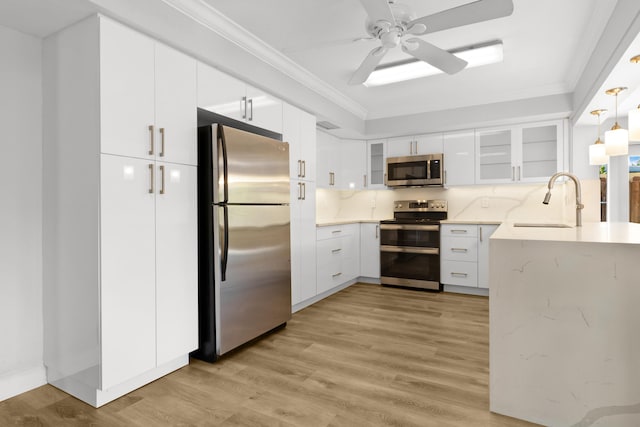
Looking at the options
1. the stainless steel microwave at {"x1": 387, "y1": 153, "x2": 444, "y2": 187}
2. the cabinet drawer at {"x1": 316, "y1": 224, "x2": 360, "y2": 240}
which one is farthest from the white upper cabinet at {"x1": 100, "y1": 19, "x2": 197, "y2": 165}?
the stainless steel microwave at {"x1": 387, "y1": 153, "x2": 444, "y2": 187}

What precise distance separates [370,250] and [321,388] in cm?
299

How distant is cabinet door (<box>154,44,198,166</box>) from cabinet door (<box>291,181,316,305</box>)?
1298mm

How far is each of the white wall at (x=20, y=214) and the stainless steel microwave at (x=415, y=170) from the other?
393 cm

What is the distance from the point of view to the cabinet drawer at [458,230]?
439 centimetres

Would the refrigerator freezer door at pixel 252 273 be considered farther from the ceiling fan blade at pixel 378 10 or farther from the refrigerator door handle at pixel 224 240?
the ceiling fan blade at pixel 378 10

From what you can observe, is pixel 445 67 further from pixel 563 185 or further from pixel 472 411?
pixel 563 185

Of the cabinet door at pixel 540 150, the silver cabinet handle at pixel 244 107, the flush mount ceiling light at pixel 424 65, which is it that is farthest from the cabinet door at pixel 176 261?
the cabinet door at pixel 540 150

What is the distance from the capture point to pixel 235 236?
252 cm

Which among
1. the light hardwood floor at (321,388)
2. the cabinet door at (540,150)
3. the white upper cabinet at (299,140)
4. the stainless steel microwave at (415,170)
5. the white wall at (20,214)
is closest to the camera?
the light hardwood floor at (321,388)

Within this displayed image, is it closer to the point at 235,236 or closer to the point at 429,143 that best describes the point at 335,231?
the point at 429,143

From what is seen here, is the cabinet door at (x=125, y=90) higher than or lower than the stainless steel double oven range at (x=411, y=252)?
higher

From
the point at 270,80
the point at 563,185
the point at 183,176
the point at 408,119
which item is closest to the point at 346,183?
the point at 408,119

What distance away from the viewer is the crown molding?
2.31 meters

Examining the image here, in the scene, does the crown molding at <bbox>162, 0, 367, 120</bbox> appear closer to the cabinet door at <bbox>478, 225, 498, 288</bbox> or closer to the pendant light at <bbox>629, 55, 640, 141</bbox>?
the cabinet door at <bbox>478, 225, 498, 288</bbox>
